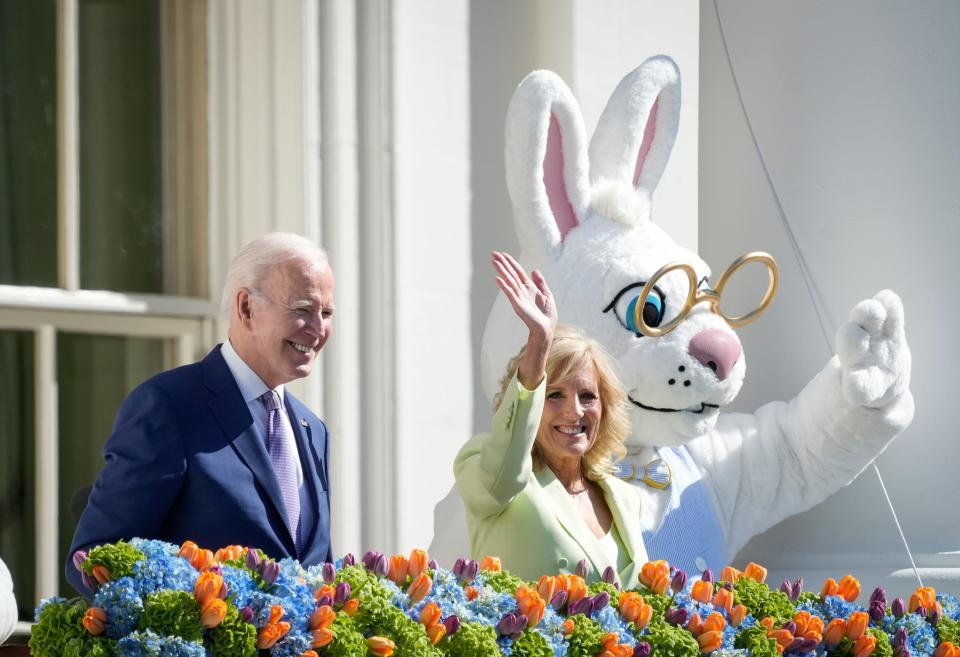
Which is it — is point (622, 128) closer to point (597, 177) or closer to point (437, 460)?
point (597, 177)

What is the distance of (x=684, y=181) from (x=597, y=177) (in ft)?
1.90

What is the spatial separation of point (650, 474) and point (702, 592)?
1289 millimetres

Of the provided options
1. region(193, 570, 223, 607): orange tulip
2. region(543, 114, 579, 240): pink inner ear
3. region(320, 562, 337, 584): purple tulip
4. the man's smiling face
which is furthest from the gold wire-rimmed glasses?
region(193, 570, 223, 607): orange tulip

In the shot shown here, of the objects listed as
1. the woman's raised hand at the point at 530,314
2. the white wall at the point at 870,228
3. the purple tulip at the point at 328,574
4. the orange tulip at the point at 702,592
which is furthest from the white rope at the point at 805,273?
the purple tulip at the point at 328,574

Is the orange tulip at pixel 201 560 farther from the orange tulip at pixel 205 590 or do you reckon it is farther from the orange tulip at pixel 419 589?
the orange tulip at pixel 419 589

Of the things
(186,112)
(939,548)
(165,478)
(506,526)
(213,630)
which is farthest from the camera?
(939,548)

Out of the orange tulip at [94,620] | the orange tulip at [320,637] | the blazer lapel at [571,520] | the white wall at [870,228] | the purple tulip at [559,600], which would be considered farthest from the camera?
the white wall at [870,228]

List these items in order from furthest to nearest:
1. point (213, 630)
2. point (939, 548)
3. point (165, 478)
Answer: point (939, 548) < point (165, 478) < point (213, 630)

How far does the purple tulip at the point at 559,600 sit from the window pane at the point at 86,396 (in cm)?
174

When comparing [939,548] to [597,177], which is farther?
[939,548]

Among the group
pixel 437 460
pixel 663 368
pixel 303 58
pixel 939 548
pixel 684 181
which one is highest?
pixel 303 58

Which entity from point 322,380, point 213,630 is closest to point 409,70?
point 322,380

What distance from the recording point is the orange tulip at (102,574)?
7.76 feet

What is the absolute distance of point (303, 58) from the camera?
434cm
